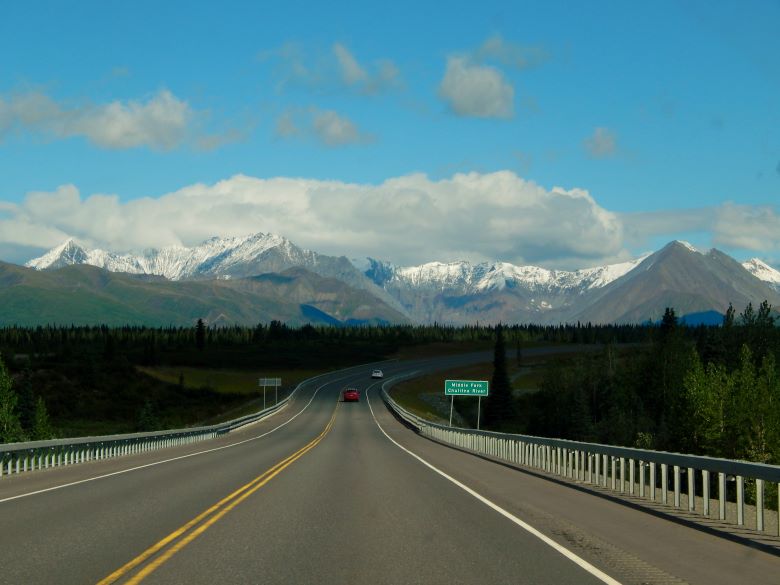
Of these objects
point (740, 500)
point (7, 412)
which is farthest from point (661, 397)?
point (740, 500)

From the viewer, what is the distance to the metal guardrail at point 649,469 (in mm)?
13406

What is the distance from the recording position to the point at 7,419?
73.8 m

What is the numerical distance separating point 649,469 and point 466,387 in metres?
46.5

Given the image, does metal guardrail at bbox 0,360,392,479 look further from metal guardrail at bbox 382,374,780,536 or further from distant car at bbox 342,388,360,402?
distant car at bbox 342,388,360,402

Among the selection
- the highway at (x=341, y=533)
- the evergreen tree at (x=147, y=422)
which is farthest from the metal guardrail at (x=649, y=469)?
the evergreen tree at (x=147, y=422)

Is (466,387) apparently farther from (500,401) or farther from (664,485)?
(500,401)

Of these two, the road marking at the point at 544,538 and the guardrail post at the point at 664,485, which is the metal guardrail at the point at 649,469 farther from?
the road marking at the point at 544,538

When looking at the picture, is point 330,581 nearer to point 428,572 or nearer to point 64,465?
point 428,572

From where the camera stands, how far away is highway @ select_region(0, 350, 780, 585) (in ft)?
32.1

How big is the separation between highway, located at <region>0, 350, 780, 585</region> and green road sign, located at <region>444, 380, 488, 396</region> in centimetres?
3865

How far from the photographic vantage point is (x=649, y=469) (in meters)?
18.7

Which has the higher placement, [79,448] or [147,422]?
[79,448]

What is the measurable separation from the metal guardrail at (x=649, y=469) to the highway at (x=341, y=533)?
907 mm

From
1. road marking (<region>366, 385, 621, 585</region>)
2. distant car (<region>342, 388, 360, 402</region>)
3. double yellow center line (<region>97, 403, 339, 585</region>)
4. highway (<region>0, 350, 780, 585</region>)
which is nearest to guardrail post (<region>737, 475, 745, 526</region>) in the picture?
highway (<region>0, 350, 780, 585</region>)
